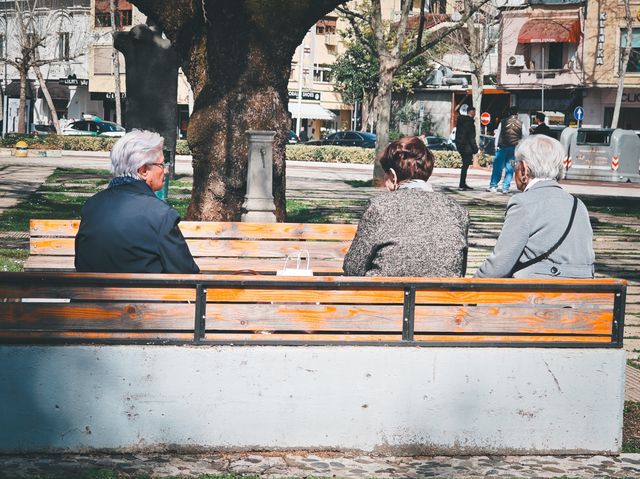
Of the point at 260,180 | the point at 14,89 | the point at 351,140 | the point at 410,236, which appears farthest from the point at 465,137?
the point at 14,89

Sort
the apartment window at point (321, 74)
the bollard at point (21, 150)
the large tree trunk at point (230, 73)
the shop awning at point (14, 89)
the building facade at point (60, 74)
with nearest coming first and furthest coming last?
1. the large tree trunk at point (230, 73)
2. the bollard at point (21, 150)
3. the building facade at point (60, 74)
4. the shop awning at point (14, 89)
5. the apartment window at point (321, 74)

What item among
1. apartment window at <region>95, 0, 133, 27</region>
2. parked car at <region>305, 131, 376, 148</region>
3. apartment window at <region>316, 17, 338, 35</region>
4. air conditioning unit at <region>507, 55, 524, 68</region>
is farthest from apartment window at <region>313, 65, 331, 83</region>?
air conditioning unit at <region>507, 55, 524, 68</region>

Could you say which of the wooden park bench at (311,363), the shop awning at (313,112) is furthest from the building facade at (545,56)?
the wooden park bench at (311,363)

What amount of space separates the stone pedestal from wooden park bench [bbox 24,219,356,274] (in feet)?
13.6

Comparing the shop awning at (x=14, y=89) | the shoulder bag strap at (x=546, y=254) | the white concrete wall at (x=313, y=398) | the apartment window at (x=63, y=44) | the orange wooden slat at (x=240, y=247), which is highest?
the apartment window at (x=63, y=44)

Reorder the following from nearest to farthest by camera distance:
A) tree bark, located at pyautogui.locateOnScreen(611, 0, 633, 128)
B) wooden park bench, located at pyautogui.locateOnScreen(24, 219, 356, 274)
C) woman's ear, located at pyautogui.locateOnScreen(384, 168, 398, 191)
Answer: woman's ear, located at pyautogui.locateOnScreen(384, 168, 398, 191)
wooden park bench, located at pyautogui.locateOnScreen(24, 219, 356, 274)
tree bark, located at pyautogui.locateOnScreen(611, 0, 633, 128)

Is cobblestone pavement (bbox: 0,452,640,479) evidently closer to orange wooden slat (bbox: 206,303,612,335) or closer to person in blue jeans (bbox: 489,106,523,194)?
orange wooden slat (bbox: 206,303,612,335)

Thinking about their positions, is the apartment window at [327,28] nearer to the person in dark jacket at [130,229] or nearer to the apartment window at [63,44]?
the apartment window at [63,44]

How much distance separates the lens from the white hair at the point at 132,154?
545 centimetres

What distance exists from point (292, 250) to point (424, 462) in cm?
285

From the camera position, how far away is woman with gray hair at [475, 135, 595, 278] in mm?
5703

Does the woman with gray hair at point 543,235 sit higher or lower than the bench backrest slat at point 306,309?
higher

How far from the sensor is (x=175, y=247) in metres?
5.38

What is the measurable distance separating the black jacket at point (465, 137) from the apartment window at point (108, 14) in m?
49.2
